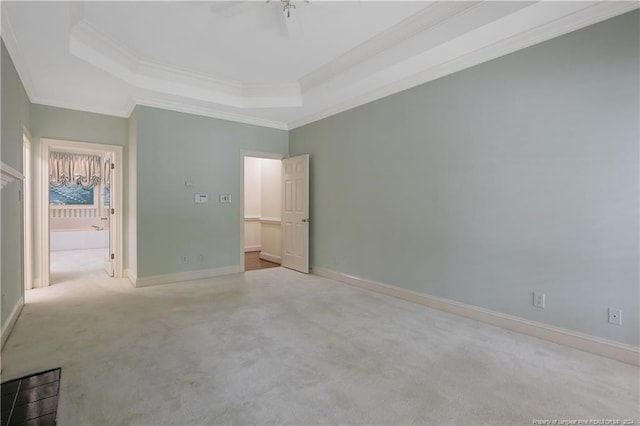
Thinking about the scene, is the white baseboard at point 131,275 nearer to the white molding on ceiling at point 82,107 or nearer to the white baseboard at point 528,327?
the white molding on ceiling at point 82,107

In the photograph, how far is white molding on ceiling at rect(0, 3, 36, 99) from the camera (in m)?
2.52

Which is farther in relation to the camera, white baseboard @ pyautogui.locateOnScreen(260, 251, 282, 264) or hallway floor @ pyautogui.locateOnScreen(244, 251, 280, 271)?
white baseboard @ pyautogui.locateOnScreen(260, 251, 282, 264)

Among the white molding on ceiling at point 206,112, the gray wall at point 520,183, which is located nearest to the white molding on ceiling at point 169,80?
the white molding on ceiling at point 206,112

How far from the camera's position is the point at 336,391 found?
2027 millimetres

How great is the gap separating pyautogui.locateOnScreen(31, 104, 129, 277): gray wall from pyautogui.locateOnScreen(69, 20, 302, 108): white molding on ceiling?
135 cm

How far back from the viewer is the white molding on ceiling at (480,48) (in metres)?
2.50

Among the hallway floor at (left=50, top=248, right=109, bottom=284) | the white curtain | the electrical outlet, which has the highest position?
the white curtain

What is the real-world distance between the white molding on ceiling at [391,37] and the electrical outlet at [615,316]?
108 inches

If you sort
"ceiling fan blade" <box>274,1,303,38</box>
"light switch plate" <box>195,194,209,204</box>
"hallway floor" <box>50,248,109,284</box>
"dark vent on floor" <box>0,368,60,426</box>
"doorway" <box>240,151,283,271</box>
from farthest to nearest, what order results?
1. "doorway" <box>240,151,283,271</box>
2. "hallway floor" <box>50,248,109,284</box>
3. "light switch plate" <box>195,194,209,204</box>
4. "ceiling fan blade" <box>274,1,303,38</box>
5. "dark vent on floor" <box>0,368,60,426</box>

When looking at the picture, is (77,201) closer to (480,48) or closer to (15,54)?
(15,54)

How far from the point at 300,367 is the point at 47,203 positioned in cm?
465

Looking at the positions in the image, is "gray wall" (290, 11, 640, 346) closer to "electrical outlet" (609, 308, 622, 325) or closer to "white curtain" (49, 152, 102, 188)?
"electrical outlet" (609, 308, 622, 325)

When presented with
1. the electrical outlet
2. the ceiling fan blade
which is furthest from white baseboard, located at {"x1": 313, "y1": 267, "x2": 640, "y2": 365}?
the ceiling fan blade

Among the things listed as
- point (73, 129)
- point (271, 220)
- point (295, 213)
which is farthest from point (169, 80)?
point (271, 220)
